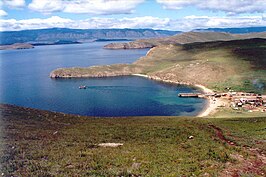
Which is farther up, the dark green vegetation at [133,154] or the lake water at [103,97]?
the dark green vegetation at [133,154]

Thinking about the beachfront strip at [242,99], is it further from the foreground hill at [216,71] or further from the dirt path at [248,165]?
the dirt path at [248,165]

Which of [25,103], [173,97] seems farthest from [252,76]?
[25,103]

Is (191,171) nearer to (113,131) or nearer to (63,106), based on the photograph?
(113,131)

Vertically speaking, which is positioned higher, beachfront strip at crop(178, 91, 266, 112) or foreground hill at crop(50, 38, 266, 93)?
foreground hill at crop(50, 38, 266, 93)

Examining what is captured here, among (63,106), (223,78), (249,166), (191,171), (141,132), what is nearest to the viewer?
(191,171)

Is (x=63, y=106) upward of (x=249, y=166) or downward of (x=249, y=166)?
downward

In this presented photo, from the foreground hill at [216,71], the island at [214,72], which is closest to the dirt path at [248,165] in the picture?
the island at [214,72]

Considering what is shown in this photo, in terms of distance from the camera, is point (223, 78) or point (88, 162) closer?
point (88, 162)

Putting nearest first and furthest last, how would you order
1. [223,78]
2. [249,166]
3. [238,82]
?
1. [249,166]
2. [238,82]
3. [223,78]

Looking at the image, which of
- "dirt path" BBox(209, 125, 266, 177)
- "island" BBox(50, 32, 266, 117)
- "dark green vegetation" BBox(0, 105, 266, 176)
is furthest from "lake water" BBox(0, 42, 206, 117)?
A: "dirt path" BBox(209, 125, 266, 177)

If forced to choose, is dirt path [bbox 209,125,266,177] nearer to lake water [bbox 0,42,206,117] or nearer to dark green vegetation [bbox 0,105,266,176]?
dark green vegetation [bbox 0,105,266,176]

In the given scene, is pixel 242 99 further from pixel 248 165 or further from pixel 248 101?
pixel 248 165
